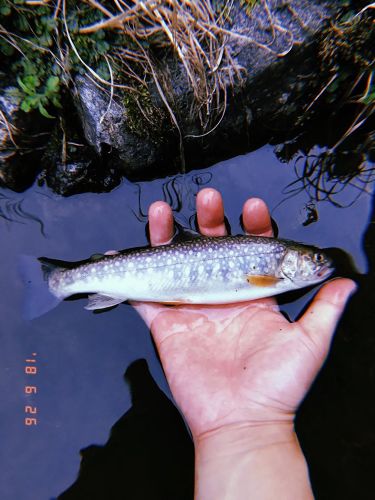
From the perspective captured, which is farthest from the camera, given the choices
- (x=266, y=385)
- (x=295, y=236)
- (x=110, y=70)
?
(x=295, y=236)

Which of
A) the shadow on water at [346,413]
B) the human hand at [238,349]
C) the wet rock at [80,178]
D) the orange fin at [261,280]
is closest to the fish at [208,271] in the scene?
the orange fin at [261,280]

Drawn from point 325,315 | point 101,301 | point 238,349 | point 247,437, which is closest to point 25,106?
point 101,301

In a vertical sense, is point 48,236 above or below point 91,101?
below

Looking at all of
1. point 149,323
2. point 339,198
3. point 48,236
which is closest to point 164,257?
point 149,323

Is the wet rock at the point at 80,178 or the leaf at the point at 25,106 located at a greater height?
Answer: the leaf at the point at 25,106

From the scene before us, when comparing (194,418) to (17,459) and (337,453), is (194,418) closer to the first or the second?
(337,453)

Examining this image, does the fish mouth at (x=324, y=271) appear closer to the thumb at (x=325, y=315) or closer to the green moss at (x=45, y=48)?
the thumb at (x=325, y=315)

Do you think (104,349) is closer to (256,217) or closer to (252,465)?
(252,465)
